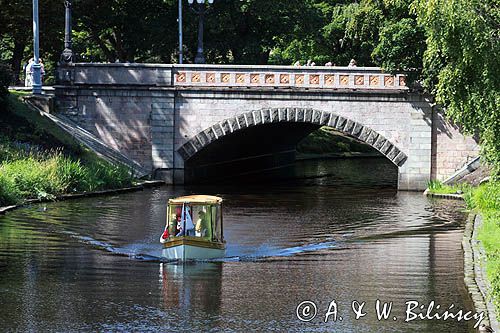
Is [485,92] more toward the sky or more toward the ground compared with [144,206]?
more toward the sky

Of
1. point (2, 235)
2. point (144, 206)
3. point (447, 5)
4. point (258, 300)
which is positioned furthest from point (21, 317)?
point (144, 206)

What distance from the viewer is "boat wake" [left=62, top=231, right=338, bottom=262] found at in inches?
1113

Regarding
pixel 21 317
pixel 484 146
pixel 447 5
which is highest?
pixel 447 5

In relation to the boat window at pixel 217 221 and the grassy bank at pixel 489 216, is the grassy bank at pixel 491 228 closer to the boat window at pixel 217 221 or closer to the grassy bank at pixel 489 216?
the grassy bank at pixel 489 216

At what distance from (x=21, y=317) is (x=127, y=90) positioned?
3074 cm

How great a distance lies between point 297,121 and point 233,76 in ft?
11.2

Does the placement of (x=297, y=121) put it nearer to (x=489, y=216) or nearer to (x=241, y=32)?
(x=241, y=32)

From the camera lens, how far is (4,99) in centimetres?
4769

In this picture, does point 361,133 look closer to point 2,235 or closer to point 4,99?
point 4,99

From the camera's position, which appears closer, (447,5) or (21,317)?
(21,317)

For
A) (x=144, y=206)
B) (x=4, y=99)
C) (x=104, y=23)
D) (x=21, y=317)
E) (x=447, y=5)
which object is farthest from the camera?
(x=104, y=23)

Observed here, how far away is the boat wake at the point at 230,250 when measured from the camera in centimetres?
2828

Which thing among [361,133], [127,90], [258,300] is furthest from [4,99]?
[258,300]

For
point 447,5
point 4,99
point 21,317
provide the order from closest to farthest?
point 21,317 < point 447,5 < point 4,99
